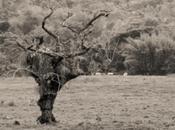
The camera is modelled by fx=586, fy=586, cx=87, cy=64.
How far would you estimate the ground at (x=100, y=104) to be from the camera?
16.5m

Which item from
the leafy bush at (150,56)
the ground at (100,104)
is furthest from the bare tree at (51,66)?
the leafy bush at (150,56)

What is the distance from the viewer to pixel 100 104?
22.0 meters

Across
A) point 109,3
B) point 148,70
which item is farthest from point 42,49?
point 109,3

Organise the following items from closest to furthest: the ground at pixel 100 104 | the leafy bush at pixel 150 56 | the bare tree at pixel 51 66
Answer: the bare tree at pixel 51 66
the ground at pixel 100 104
the leafy bush at pixel 150 56

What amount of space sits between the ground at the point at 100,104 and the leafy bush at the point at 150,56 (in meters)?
5.94

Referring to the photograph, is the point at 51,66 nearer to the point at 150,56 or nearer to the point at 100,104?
the point at 100,104

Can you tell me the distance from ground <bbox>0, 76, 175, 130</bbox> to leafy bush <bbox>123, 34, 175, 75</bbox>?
5.94 metres

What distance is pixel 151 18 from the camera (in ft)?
168

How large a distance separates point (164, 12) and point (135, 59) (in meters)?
20.9

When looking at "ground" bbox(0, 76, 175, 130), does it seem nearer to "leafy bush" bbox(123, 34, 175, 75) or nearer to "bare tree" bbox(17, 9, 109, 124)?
"bare tree" bbox(17, 9, 109, 124)

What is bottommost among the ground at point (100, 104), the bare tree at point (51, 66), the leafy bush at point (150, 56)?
the ground at point (100, 104)

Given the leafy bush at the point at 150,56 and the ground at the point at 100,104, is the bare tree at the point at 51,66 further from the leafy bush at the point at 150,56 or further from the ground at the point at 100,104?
the leafy bush at the point at 150,56

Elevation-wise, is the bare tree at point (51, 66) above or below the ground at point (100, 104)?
above

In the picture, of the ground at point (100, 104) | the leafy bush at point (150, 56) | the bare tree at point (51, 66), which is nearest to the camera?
the bare tree at point (51, 66)
